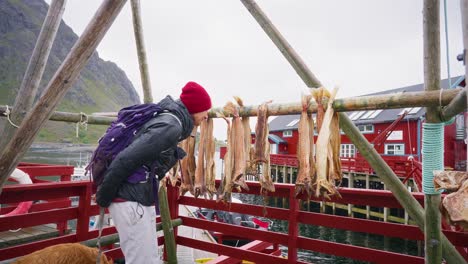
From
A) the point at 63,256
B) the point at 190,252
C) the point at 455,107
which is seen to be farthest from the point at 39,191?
the point at 455,107

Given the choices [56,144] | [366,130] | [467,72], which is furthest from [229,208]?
[56,144]

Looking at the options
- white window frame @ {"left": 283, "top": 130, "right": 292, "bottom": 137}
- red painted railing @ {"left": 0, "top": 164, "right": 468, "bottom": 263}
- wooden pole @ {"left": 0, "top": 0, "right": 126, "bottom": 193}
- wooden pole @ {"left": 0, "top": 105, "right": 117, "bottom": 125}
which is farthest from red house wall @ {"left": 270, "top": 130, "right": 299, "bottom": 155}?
wooden pole @ {"left": 0, "top": 0, "right": 126, "bottom": 193}

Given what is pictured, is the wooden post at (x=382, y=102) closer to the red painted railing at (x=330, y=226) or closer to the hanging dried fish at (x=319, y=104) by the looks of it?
the hanging dried fish at (x=319, y=104)

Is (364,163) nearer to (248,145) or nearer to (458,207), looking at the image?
(248,145)

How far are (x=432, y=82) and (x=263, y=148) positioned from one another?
170 cm

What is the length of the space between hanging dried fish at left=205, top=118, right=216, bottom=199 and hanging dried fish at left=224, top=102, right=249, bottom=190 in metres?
0.36

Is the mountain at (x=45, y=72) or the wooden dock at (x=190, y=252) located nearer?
the wooden dock at (x=190, y=252)

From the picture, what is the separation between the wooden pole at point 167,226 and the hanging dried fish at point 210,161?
27.3 inches

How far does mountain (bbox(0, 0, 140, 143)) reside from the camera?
140m

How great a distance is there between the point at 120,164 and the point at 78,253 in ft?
3.64

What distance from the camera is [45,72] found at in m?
148

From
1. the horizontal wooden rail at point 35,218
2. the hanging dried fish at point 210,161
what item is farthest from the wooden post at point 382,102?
the horizontal wooden rail at point 35,218

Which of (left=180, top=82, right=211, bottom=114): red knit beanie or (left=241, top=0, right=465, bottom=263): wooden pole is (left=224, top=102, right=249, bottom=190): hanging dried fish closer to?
(left=180, top=82, right=211, bottom=114): red knit beanie

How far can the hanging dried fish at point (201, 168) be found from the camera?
3711 millimetres
